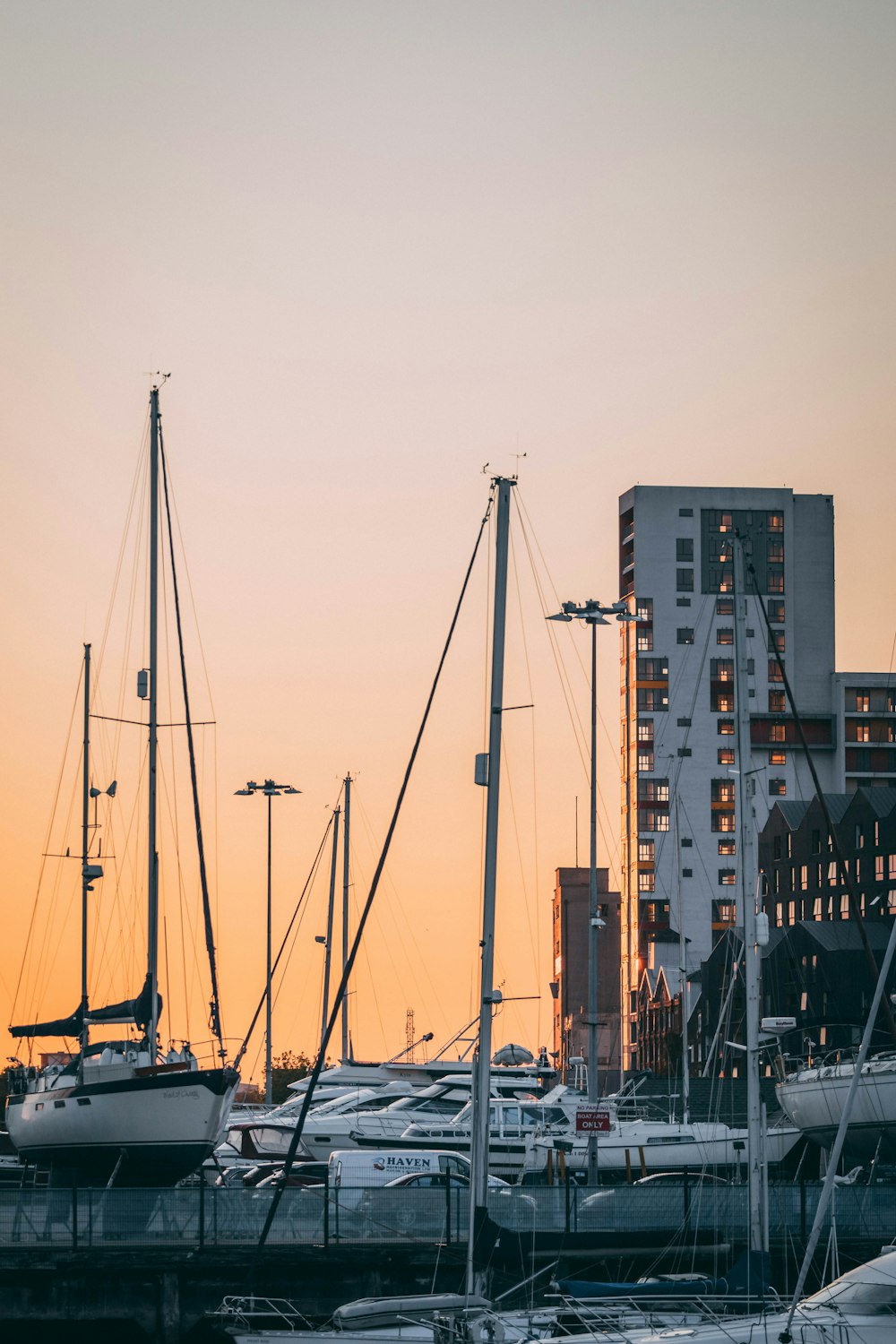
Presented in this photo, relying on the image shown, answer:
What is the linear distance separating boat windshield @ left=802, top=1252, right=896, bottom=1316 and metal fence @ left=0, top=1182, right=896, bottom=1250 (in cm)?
918

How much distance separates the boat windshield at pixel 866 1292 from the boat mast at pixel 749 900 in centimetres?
535

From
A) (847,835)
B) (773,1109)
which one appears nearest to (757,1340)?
(773,1109)

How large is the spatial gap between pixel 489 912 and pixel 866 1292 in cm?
1109

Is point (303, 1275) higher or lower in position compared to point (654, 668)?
lower

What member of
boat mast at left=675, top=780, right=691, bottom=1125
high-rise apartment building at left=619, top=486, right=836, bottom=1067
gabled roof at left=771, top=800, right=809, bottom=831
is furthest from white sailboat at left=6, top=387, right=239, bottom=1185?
high-rise apartment building at left=619, top=486, right=836, bottom=1067

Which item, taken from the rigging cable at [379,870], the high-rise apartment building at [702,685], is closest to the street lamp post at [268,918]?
the rigging cable at [379,870]

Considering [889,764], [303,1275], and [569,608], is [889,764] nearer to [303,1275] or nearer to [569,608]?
[569,608]

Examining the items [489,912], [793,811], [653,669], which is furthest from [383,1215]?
[653,669]

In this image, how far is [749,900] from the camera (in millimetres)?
36875

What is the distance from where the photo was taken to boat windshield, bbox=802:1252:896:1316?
2606 cm

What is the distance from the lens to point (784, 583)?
561 ft

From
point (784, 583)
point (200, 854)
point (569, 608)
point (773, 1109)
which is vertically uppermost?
point (784, 583)

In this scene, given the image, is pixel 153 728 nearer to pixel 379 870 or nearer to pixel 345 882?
pixel 379 870

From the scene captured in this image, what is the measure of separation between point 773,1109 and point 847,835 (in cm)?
4740
